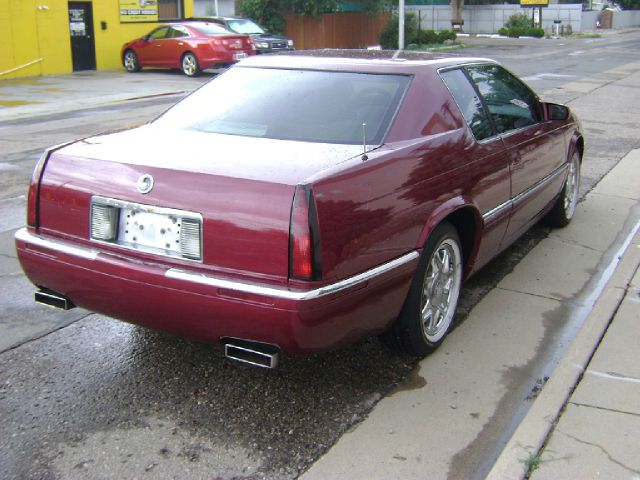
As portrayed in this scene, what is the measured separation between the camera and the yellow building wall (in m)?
21.0

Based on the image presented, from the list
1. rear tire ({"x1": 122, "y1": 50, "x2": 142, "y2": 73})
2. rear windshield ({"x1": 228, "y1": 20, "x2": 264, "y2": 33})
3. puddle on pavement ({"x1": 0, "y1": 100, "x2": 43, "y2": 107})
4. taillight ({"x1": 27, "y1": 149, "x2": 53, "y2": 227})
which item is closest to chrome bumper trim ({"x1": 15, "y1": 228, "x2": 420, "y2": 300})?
taillight ({"x1": 27, "y1": 149, "x2": 53, "y2": 227})

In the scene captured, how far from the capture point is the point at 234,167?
3.35 m

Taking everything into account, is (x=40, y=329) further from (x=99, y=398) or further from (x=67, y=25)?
(x=67, y=25)

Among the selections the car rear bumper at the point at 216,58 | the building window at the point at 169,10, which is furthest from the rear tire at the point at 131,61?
the building window at the point at 169,10

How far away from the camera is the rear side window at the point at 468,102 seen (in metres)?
4.45

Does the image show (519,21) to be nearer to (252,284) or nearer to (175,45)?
(175,45)

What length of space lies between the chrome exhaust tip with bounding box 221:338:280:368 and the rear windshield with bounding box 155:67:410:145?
117 centimetres

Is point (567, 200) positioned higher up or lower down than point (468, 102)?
lower down

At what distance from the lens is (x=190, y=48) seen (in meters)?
21.7

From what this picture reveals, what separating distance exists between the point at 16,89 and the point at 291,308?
17945mm

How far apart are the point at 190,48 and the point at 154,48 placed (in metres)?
1.70

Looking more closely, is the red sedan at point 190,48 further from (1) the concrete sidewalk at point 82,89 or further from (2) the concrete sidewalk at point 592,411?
(2) the concrete sidewalk at point 592,411

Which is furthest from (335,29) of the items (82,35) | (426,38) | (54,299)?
(54,299)

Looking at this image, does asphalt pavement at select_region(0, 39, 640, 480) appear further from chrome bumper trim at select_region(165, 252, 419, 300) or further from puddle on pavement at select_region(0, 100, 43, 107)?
puddle on pavement at select_region(0, 100, 43, 107)
